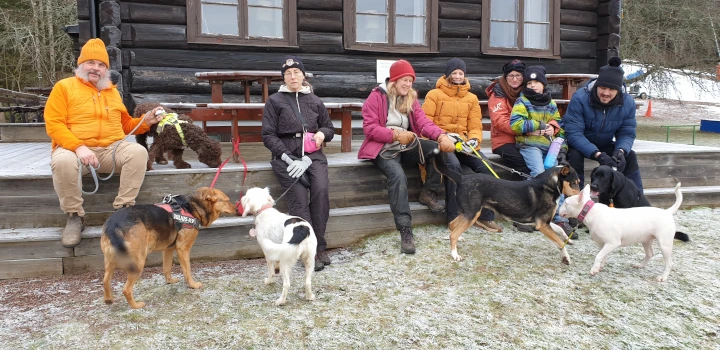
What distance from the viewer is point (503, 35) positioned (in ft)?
27.8

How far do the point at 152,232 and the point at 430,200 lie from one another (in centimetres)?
263

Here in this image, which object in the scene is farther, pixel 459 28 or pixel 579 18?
pixel 579 18

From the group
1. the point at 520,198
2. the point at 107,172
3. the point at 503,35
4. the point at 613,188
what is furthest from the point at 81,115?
the point at 503,35

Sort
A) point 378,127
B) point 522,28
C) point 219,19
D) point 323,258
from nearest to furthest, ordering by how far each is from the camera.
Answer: point 323,258 → point 378,127 → point 219,19 → point 522,28

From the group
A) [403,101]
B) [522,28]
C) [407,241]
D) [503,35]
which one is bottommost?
[407,241]

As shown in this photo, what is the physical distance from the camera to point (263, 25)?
7.37 metres

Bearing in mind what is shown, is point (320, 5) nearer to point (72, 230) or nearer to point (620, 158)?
point (620, 158)

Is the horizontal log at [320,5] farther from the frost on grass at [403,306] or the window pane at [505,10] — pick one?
the frost on grass at [403,306]

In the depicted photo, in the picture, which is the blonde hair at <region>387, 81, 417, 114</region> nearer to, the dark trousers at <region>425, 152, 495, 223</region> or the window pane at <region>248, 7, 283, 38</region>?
the dark trousers at <region>425, 152, 495, 223</region>

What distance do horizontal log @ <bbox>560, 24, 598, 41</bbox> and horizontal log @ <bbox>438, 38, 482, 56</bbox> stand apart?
1.70 meters

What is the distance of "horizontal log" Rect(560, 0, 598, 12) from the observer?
8.65m

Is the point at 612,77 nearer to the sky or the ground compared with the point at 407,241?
nearer to the sky

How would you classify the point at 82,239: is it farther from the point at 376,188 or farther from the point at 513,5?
the point at 513,5

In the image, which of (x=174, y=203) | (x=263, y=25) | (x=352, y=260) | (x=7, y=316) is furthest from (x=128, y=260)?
(x=263, y=25)
